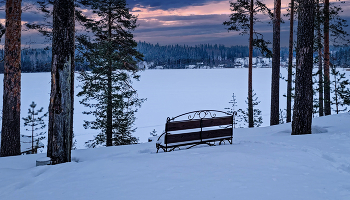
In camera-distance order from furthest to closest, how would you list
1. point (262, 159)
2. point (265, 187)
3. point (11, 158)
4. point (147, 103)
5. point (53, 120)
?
point (147, 103)
point (11, 158)
point (53, 120)
point (262, 159)
point (265, 187)

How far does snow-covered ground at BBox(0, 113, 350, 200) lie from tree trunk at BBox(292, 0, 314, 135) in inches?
70.2

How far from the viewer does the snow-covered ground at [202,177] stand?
3881 millimetres

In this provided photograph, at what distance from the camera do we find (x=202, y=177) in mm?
4496

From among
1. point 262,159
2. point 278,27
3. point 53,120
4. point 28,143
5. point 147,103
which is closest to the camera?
point 262,159

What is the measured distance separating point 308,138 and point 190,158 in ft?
13.2

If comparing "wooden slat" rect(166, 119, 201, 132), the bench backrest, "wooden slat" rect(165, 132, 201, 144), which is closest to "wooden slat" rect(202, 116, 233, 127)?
the bench backrest

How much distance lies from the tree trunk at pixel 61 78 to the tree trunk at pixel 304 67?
21.9 ft

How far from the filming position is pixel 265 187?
13.2ft

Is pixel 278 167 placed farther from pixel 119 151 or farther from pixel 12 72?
pixel 12 72

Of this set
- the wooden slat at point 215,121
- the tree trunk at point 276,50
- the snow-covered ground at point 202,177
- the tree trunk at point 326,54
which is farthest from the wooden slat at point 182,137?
the tree trunk at point 326,54

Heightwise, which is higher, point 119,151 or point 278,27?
point 278,27

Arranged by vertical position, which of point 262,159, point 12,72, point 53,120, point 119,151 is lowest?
point 119,151

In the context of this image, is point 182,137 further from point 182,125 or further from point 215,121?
point 215,121

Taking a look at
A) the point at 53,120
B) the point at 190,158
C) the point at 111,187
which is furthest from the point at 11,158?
the point at 190,158
